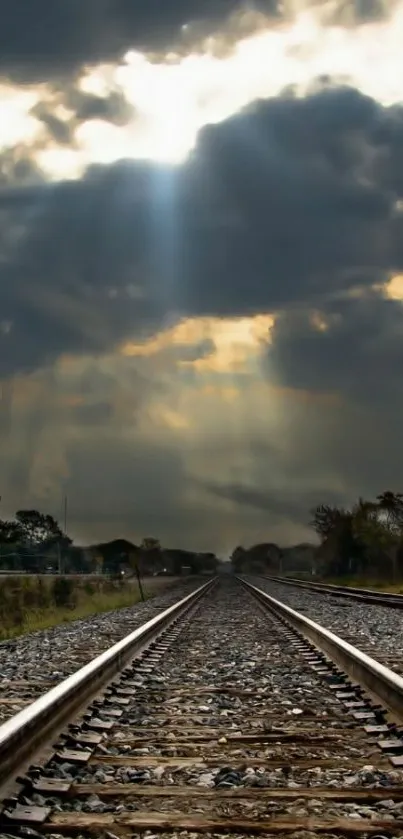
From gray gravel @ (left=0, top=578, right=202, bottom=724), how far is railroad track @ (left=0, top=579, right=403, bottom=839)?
0.54 m

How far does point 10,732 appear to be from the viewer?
4418 mm

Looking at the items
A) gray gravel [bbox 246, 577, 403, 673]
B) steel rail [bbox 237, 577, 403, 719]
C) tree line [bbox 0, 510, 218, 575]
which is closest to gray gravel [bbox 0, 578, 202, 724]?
steel rail [bbox 237, 577, 403, 719]

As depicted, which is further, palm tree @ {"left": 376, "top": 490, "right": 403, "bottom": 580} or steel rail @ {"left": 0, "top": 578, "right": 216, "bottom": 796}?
palm tree @ {"left": 376, "top": 490, "right": 403, "bottom": 580}

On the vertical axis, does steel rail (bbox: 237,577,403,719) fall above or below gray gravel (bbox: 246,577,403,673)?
above

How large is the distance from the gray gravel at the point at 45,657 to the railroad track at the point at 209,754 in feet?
1.79

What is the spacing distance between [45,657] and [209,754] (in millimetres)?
6361

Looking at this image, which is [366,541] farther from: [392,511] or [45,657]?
[45,657]

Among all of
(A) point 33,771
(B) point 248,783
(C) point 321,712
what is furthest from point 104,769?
(C) point 321,712

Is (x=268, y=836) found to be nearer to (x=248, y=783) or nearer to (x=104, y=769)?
(x=248, y=783)

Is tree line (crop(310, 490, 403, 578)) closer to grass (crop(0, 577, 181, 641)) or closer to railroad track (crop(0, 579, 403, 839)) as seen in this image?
grass (crop(0, 577, 181, 641))

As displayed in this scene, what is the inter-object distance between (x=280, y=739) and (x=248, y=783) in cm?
120

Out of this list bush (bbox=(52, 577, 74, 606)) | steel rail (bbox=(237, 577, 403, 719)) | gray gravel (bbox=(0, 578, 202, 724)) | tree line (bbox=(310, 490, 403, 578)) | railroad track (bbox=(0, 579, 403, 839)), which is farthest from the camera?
tree line (bbox=(310, 490, 403, 578))

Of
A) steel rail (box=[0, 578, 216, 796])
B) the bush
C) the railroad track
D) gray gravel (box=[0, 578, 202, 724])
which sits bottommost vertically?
the railroad track

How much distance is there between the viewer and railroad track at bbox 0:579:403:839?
3811 mm
